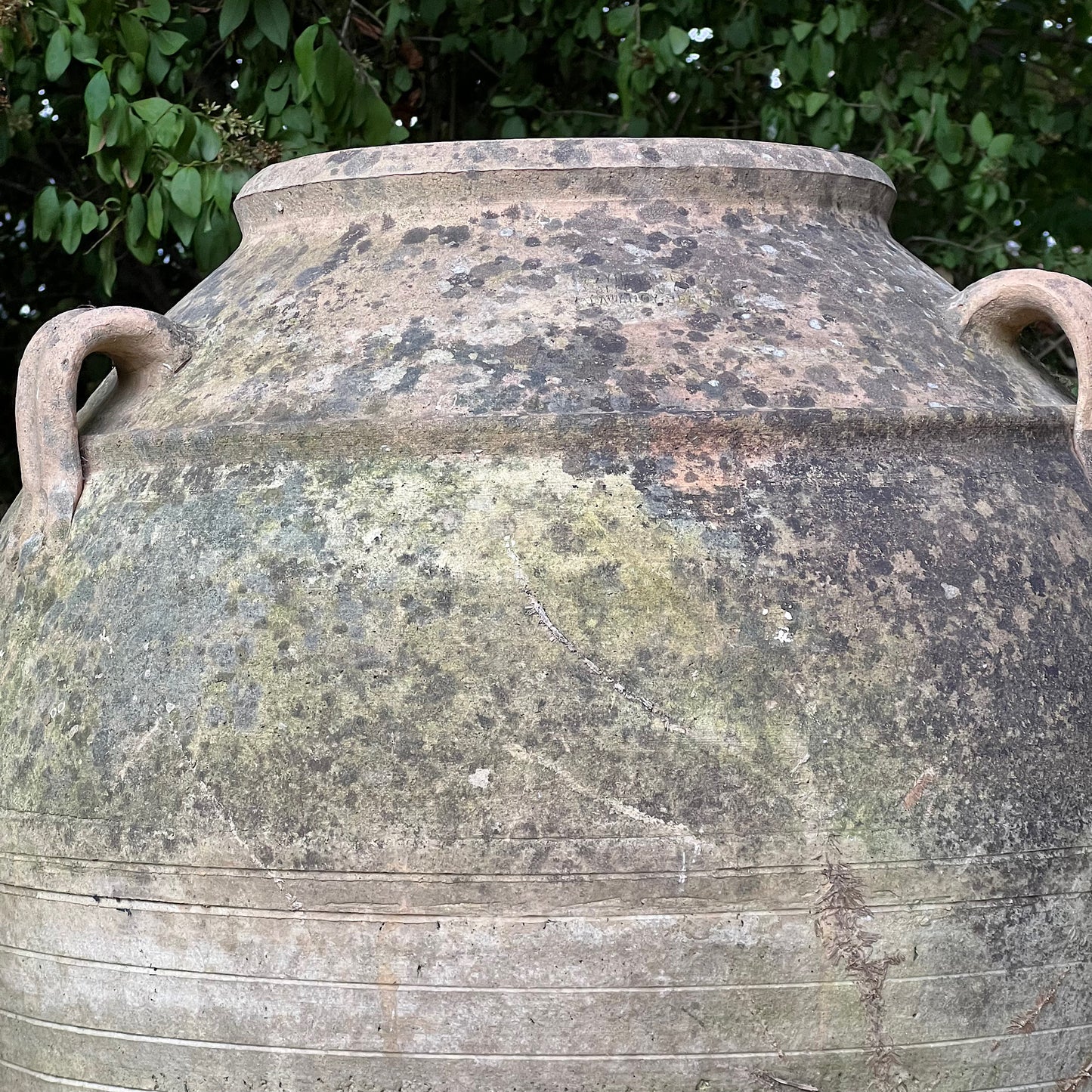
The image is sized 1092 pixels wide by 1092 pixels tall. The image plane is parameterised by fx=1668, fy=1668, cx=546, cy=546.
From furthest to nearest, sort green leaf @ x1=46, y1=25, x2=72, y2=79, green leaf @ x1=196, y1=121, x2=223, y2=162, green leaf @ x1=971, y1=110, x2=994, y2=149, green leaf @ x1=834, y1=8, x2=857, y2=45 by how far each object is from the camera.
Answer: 1. green leaf @ x1=971, y1=110, x2=994, y2=149
2. green leaf @ x1=834, y1=8, x2=857, y2=45
3. green leaf @ x1=196, y1=121, x2=223, y2=162
4. green leaf @ x1=46, y1=25, x2=72, y2=79

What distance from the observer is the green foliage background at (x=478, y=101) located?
11.8 feet

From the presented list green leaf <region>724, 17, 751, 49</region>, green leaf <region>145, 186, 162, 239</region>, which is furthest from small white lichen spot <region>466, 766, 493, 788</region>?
green leaf <region>724, 17, 751, 49</region>

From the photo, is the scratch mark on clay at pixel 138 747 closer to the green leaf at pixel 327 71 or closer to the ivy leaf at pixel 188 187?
the ivy leaf at pixel 188 187

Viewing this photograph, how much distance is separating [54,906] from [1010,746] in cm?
120

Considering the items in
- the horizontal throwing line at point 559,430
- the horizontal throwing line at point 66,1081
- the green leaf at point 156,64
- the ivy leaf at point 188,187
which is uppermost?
the horizontal throwing line at point 559,430

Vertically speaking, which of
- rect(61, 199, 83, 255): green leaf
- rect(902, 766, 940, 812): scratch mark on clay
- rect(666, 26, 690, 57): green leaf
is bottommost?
rect(61, 199, 83, 255): green leaf

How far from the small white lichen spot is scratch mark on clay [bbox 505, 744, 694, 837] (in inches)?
1.9

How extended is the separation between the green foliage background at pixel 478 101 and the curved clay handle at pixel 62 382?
4.07 feet

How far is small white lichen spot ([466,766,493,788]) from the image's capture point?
6.15 ft

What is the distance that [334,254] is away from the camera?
7.68 feet

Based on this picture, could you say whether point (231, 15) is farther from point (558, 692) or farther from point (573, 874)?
point (573, 874)

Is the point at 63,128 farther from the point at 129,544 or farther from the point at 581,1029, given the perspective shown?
the point at 581,1029

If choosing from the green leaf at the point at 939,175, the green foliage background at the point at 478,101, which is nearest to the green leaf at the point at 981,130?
the green foliage background at the point at 478,101

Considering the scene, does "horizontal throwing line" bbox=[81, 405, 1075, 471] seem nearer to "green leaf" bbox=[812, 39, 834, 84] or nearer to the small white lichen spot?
the small white lichen spot
